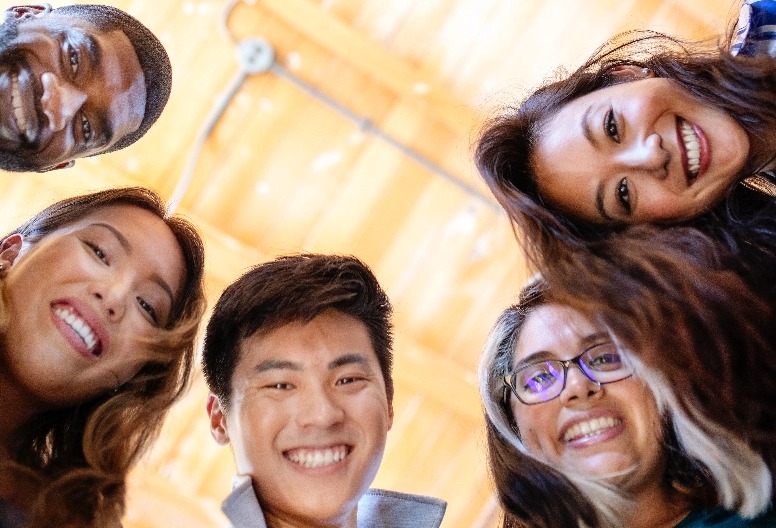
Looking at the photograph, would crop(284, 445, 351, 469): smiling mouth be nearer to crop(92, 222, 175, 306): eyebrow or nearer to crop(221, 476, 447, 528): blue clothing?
crop(221, 476, 447, 528): blue clothing

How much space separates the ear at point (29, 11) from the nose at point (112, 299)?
547 mm

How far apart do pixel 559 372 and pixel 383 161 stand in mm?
1654

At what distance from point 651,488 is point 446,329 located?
5.40ft

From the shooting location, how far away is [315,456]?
1802mm

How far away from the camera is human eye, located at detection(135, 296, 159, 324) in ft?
6.18

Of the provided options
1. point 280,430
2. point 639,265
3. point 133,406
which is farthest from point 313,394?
point 639,265

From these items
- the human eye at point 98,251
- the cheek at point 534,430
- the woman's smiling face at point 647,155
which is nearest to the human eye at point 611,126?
the woman's smiling face at point 647,155

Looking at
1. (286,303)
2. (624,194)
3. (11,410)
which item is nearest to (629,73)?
(624,194)

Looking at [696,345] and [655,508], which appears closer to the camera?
[696,345]

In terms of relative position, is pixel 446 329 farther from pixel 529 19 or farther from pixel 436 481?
pixel 529 19

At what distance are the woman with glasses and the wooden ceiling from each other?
1.35 m

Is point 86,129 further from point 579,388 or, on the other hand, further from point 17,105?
point 579,388

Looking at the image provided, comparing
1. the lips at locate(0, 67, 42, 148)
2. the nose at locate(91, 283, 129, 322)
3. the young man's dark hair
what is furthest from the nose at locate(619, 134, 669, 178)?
the lips at locate(0, 67, 42, 148)

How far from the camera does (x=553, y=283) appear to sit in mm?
1889
